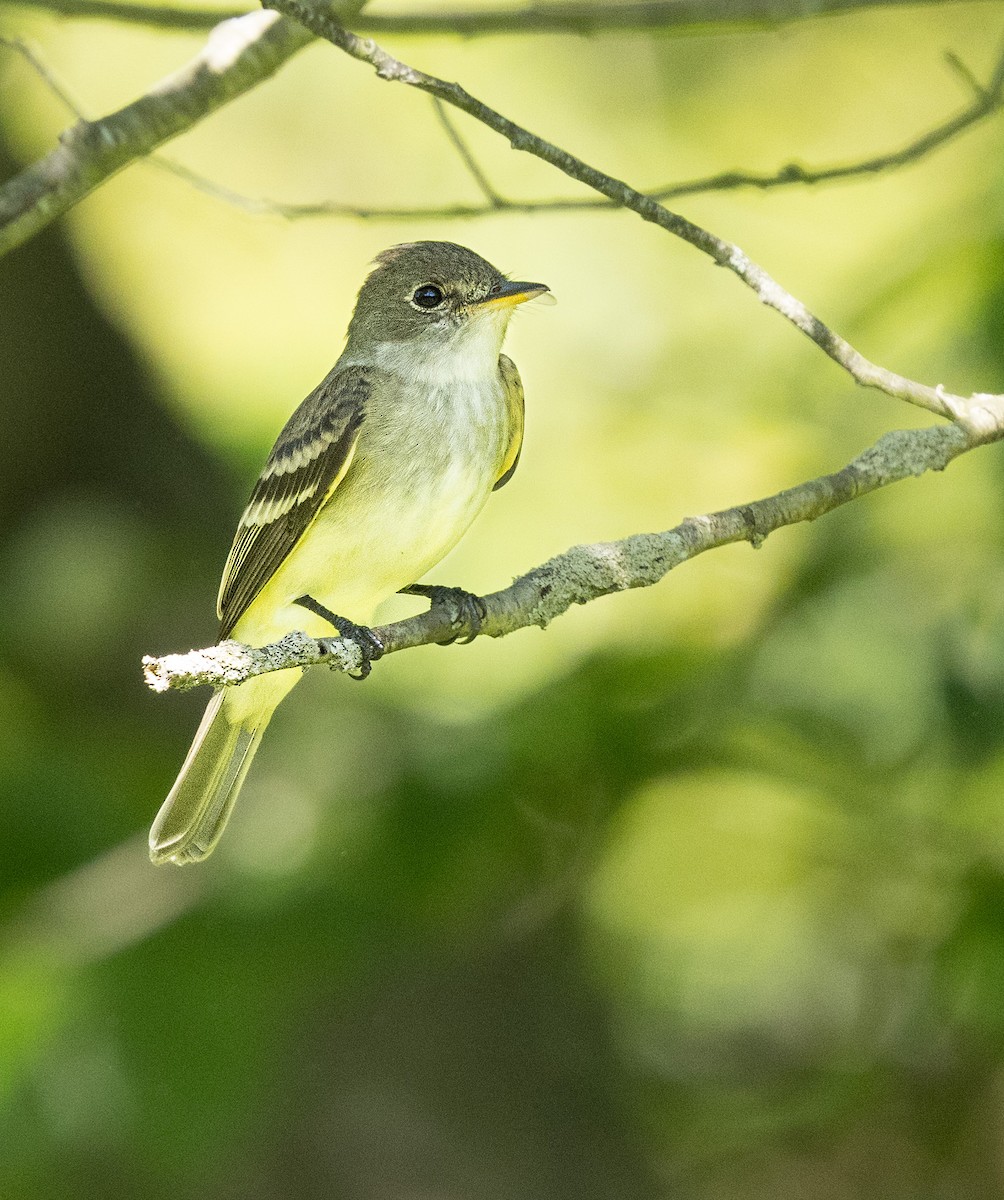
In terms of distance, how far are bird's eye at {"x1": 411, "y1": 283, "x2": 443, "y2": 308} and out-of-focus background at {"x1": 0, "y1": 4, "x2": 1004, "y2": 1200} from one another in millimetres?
643

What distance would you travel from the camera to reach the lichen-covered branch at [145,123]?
294cm

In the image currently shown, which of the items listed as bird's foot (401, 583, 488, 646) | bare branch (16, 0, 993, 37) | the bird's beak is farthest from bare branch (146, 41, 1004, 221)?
bird's foot (401, 583, 488, 646)

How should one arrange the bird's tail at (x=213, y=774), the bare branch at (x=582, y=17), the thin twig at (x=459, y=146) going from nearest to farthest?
the thin twig at (x=459, y=146), the bare branch at (x=582, y=17), the bird's tail at (x=213, y=774)

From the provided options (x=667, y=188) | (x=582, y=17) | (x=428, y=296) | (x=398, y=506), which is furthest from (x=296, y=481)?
(x=582, y=17)

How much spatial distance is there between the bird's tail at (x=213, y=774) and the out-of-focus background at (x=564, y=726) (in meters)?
0.42

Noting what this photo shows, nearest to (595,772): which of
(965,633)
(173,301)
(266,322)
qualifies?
(965,633)

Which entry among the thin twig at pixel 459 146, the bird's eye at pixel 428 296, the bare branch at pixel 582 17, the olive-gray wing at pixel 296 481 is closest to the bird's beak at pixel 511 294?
the bird's eye at pixel 428 296

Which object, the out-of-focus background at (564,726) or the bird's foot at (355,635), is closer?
the bird's foot at (355,635)

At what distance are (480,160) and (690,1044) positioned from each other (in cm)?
384

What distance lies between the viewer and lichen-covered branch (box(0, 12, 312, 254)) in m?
2.94

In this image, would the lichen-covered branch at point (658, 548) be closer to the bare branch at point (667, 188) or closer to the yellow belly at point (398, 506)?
the yellow belly at point (398, 506)

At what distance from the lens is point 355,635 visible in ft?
9.95

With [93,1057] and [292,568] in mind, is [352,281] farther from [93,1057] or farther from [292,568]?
[93,1057]

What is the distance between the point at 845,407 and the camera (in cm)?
502
